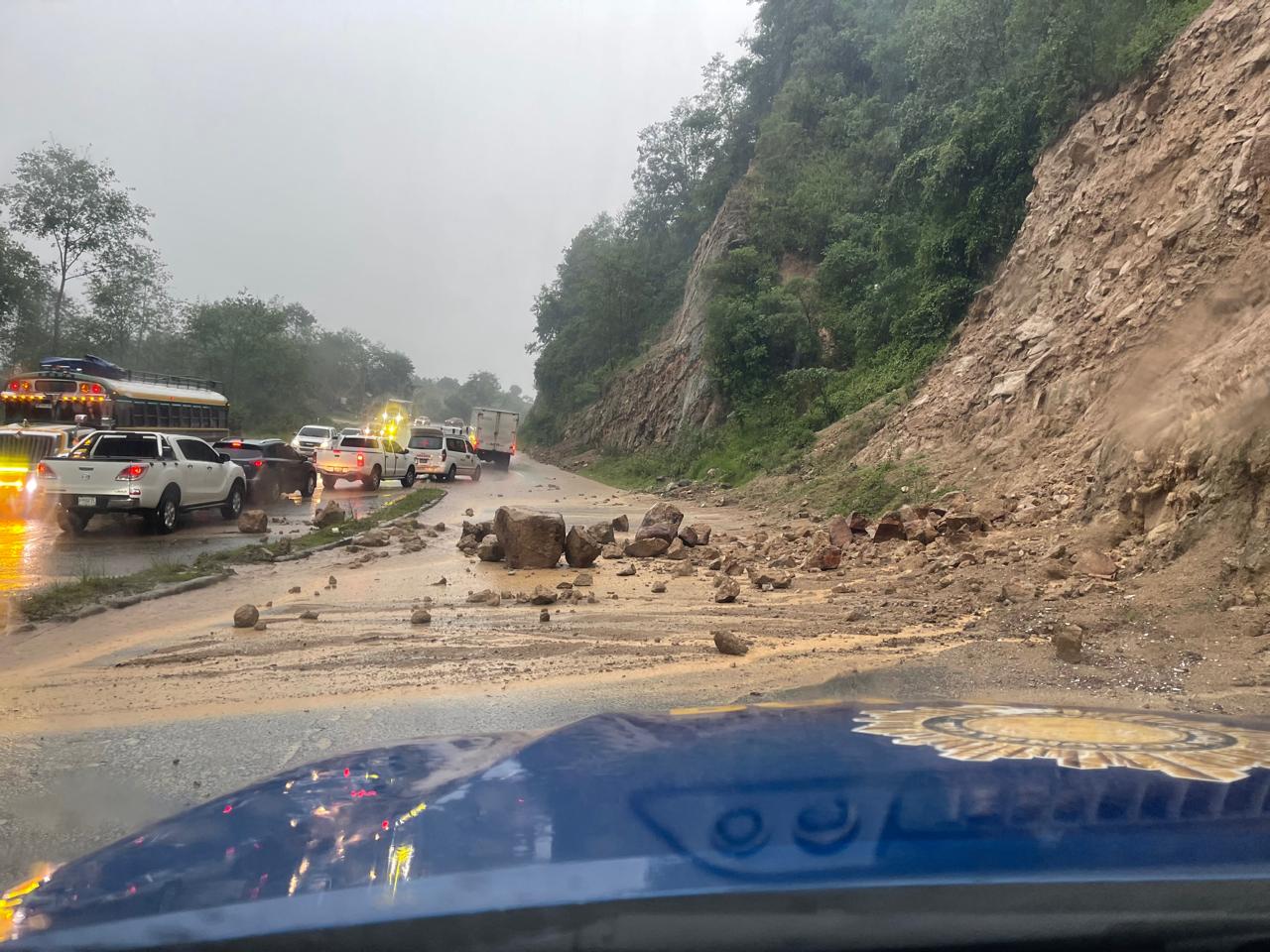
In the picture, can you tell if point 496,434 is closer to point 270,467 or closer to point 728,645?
point 270,467

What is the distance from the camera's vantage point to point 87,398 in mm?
25359

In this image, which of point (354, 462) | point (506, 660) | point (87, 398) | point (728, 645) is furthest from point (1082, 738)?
point (87, 398)

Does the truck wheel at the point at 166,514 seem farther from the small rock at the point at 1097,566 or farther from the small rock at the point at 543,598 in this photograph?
the small rock at the point at 1097,566

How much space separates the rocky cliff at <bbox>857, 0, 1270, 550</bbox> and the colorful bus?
20239 mm

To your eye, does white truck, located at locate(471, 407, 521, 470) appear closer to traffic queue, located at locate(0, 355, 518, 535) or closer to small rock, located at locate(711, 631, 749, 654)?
traffic queue, located at locate(0, 355, 518, 535)

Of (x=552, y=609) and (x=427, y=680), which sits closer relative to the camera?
(x=427, y=680)

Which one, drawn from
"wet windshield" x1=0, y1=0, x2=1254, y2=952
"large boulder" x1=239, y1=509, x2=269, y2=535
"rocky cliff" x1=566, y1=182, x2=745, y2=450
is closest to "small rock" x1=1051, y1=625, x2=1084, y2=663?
"wet windshield" x1=0, y1=0, x2=1254, y2=952

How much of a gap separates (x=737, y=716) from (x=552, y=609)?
6.23 m

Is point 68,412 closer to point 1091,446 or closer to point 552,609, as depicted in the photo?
point 552,609

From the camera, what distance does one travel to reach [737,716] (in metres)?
3.34

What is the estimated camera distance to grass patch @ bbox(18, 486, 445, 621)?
29.2 feet

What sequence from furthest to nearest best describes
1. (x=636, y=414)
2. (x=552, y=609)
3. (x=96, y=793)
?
(x=636, y=414) < (x=552, y=609) < (x=96, y=793)

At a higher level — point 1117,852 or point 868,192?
point 868,192

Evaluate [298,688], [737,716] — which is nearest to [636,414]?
[298,688]
